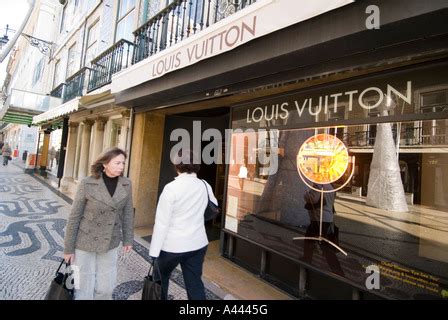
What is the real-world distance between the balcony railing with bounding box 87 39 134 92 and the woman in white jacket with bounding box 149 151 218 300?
569cm

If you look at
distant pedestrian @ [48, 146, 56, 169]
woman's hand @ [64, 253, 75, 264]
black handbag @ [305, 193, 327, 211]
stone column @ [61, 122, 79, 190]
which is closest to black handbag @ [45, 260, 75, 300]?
woman's hand @ [64, 253, 75, 264]

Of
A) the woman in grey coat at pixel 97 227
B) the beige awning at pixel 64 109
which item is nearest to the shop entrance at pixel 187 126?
the beige awning at pixel 64 109

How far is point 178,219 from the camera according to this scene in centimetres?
264

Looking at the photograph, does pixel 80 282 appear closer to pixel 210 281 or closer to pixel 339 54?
pixel 210 281

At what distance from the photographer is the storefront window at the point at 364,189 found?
9.88 ft

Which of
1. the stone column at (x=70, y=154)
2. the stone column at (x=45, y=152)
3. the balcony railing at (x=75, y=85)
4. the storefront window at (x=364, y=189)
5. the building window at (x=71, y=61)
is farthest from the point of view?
the stone column at (x=45, y=152)

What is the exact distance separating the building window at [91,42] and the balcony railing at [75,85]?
0.60 m

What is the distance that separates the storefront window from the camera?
301 centimetres

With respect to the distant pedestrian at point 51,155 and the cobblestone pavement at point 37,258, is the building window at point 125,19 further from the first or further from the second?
the distant pedestrian at point 51,155

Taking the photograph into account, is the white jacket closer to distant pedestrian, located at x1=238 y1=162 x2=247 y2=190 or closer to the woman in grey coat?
the woman in grey coat

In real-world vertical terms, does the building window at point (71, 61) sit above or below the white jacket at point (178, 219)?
above

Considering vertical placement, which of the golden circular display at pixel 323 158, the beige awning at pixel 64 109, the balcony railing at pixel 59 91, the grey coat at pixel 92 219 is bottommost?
the grey coat at pixel 92 219

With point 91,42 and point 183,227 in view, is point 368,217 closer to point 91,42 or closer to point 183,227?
point 183,227
